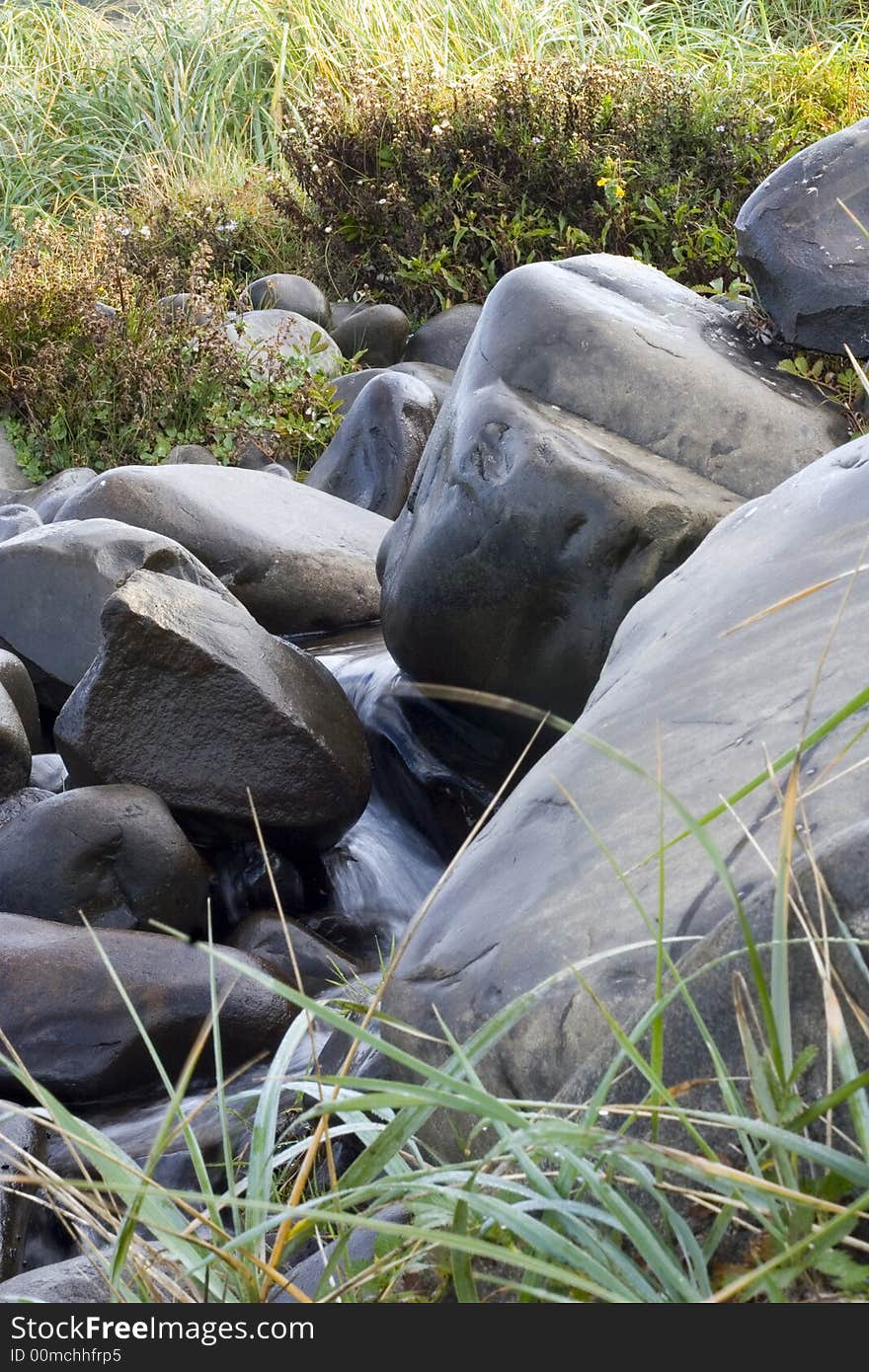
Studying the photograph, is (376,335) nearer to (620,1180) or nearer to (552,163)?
(552,163)

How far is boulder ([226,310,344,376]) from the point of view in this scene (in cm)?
734

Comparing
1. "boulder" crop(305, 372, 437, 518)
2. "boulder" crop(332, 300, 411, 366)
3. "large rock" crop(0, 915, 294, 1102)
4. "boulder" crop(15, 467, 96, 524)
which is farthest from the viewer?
"boulder" crop(332, 300, 411, 366)

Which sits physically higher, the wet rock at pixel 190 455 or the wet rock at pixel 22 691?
the wet rock at pixel 22 691

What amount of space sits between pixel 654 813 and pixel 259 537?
3635mm

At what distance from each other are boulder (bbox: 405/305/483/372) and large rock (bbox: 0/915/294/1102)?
5.17 metres

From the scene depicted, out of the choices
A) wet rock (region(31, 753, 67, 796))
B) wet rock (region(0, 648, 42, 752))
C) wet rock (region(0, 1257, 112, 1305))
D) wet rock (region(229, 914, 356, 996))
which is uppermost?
wet rock (region(0, 1257, 112, 1305))

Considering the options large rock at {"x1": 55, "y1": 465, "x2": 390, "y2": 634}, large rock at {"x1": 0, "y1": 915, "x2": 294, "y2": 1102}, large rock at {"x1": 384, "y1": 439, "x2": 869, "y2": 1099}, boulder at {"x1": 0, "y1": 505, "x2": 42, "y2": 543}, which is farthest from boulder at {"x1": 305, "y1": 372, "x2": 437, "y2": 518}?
large rock at {"x1": 384, "y1": 439, "x2": 869, "y2": 1099}

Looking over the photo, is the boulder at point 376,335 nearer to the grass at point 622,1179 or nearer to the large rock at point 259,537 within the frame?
the large rock at point 259,537

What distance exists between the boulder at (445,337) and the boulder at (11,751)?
426cm

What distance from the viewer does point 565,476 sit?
3693mm

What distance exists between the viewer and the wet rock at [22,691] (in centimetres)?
437

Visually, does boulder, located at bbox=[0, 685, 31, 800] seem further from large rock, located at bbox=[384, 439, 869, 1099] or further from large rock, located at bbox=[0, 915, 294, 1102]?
large rock, located at bbox=[384, 439, 869, 1099]

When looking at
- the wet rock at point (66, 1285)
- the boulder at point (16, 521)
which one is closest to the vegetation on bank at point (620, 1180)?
the wet rock at point (66, 1285)
